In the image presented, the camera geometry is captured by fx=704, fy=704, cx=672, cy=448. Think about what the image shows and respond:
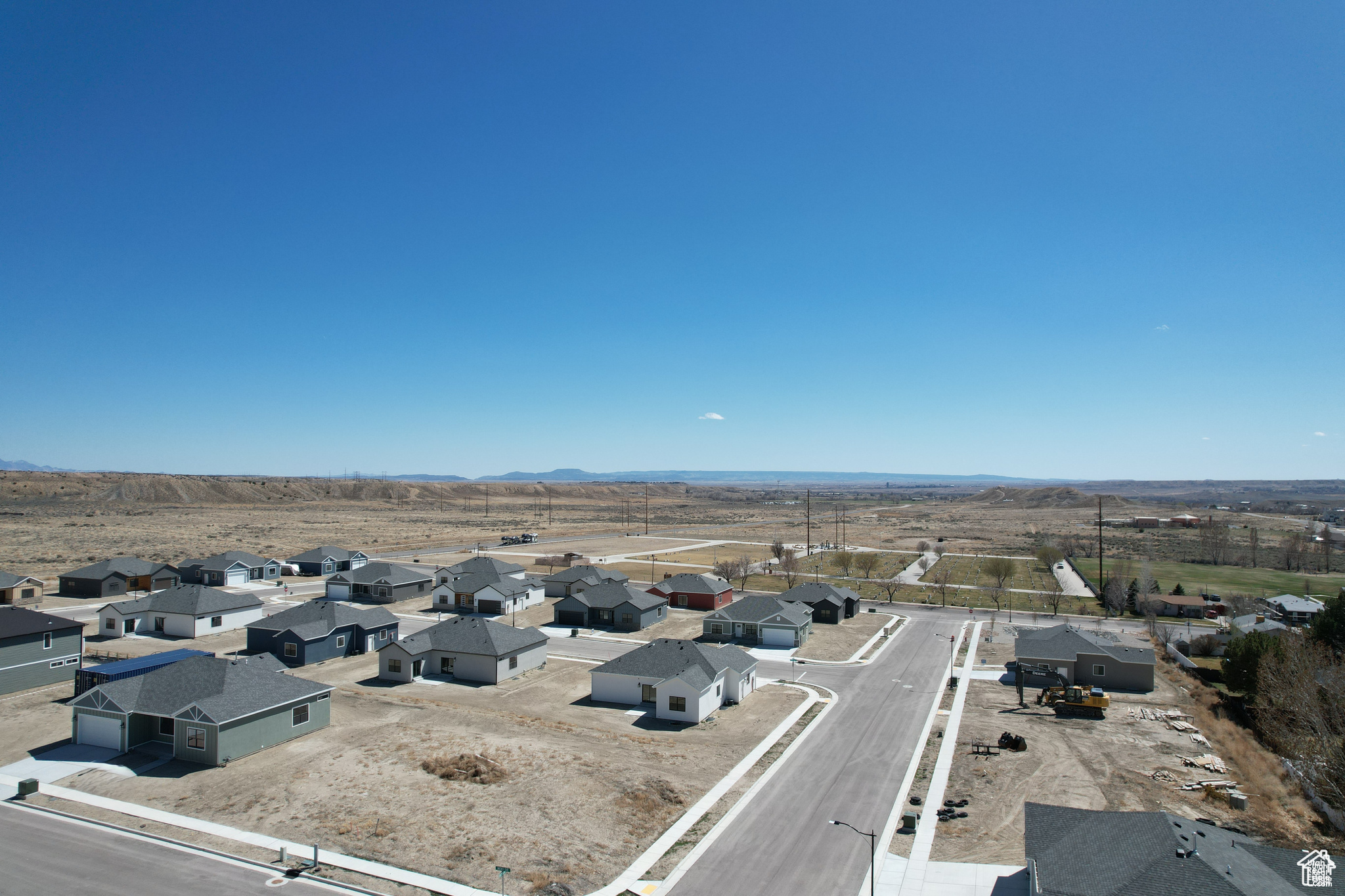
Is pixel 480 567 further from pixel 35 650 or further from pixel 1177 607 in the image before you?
pixel 1177 607

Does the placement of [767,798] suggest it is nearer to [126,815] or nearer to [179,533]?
[126,815]

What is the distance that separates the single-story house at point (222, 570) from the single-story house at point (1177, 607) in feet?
333

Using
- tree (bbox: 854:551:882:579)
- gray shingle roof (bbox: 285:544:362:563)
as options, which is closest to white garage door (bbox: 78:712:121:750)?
gray shingle roof (bbox: 285:544:362:563)

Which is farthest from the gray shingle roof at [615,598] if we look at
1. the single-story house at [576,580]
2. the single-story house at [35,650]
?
the single-story house at [35,650]

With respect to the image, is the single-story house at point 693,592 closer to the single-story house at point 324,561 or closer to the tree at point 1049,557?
the single-story house at point 324,561

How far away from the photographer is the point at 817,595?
69875 millimetres

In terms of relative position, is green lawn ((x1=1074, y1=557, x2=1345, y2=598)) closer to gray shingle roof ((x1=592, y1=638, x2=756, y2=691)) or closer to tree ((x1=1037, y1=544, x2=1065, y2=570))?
tree ((x1=1037, y1=544, x2=1065, y2=570))

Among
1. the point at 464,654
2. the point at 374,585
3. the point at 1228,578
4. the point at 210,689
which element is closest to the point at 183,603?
the point at 374,585

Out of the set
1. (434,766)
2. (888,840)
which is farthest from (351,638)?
(888,840)

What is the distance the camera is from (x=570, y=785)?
30641 mm

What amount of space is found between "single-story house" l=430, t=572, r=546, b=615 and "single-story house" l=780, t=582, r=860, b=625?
2705 centimetres

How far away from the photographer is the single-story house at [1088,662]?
49188 mm

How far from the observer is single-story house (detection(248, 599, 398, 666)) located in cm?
5166

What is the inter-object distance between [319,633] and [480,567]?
2479cm
